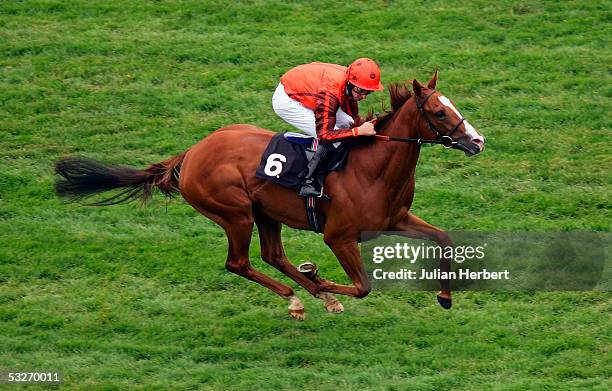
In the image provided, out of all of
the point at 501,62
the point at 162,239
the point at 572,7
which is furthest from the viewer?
the point at 572,7

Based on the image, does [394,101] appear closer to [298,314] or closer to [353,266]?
[353,266]

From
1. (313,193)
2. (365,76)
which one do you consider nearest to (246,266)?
(313,193)

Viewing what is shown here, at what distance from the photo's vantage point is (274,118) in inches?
527

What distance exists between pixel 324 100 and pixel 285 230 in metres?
2.48

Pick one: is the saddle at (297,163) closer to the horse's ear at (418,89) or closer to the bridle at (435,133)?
the bridle at (435,133)

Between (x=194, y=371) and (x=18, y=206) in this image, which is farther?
(x=18, y=206)

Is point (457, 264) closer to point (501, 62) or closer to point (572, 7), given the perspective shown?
point (501, 62)

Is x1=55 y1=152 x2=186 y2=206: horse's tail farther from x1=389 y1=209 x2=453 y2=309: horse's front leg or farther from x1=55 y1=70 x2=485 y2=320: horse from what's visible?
x1=389 y1=209 x2=453 y2=309: horse's front leg

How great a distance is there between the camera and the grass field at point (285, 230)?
9.05 meters

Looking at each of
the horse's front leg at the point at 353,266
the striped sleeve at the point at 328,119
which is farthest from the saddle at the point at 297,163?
the horse's front leg at the point at 353,266

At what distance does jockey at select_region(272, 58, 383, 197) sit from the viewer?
9055mm

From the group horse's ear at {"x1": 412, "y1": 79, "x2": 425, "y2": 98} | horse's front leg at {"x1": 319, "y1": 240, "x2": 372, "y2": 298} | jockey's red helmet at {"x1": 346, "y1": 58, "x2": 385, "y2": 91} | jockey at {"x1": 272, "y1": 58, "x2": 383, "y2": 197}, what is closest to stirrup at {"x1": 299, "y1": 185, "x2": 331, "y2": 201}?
jockey at {"x1": 272, "y1": 58, "x2": 383, "y2": 197}

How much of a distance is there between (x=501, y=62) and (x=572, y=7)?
183 cm

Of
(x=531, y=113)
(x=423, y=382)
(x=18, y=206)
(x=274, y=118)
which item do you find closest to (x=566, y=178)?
(x=531, y=113)
